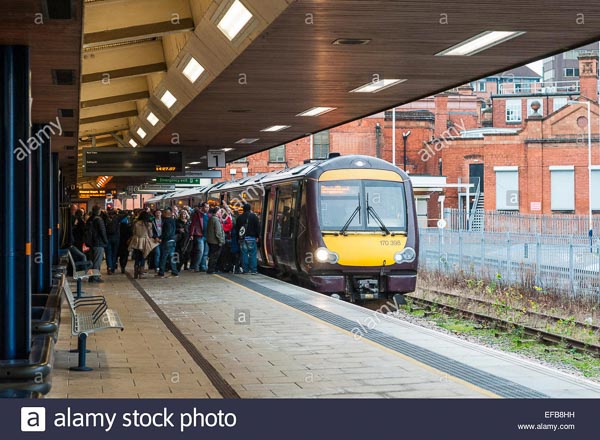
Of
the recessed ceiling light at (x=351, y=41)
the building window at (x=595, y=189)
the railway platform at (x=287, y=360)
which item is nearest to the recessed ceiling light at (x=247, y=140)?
the railway platform at (x=287, y=360)

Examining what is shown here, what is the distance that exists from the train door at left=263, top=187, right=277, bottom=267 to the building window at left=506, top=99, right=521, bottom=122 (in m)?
49.0

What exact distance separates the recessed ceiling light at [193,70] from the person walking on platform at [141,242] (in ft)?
27.9

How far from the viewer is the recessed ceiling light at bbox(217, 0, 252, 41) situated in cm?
961

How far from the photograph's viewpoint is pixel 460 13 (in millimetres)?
9305

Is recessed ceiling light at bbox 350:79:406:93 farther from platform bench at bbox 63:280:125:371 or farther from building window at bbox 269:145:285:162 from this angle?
building window at bbox 269:145:285:162

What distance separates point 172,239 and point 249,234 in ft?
6.29

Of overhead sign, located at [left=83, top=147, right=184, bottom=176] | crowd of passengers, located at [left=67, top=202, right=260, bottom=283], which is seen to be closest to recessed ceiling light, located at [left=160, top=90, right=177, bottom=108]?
crowd of passengers, located at [left=67, top=202, right=260, bottom=283]

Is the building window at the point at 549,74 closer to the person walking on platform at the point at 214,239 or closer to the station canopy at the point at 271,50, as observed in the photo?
the person walking on platform at the point at 214,239

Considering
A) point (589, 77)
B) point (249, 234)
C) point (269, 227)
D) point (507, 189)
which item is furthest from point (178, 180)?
point (589, 77)

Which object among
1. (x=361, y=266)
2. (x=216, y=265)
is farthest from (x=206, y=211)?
(x=361, y=266)

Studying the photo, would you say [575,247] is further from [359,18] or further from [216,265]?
[359,18]

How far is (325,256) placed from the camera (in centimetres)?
1895

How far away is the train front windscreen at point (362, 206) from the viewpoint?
19234 mm

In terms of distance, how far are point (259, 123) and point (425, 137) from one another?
153ft
